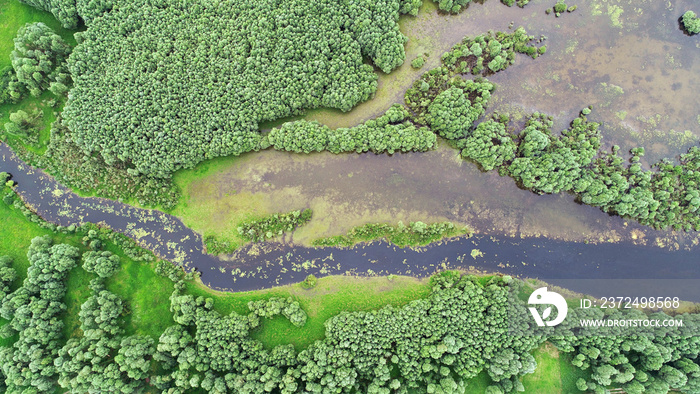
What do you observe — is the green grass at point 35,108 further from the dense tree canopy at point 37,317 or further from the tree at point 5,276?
the tree at point 5,276

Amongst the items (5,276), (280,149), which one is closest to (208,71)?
(280,149)

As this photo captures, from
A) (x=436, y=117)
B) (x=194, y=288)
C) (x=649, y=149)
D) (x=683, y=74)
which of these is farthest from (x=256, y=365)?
(x=683, y=74)

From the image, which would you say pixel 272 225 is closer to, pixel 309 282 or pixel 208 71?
pixel 309 282

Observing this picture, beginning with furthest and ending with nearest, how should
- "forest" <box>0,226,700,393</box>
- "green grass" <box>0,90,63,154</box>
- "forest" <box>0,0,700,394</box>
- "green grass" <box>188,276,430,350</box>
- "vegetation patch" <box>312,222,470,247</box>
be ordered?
"green grass" <box>0,90,63,154</box> → "vegetation patch" <box>312,222,470,247</box> → "green grass" <box>188,276,430,350</box> → "forest" <box>0,0,700,394</box> → "forest" <box>0,226,700,393</box>

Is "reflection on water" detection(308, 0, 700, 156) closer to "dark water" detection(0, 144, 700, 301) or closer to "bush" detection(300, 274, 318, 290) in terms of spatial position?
"dark water" detection(0, 144, 700, 301)

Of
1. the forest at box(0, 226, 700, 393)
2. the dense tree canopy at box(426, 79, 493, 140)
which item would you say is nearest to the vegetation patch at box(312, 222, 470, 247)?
the forest at box(0, 226, 700, 393)

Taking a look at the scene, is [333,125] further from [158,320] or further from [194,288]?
[158,320]
